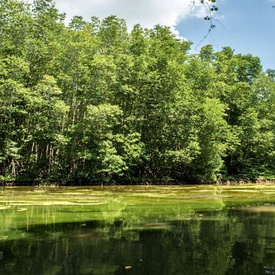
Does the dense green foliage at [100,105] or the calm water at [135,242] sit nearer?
the calm water at [135,242]

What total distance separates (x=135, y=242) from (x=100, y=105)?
2238 centimetres

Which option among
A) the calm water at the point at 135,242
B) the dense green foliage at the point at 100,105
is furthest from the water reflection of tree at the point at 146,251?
the dense green foliage at the point at 100,105

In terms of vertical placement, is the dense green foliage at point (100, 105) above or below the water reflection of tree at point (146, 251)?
above

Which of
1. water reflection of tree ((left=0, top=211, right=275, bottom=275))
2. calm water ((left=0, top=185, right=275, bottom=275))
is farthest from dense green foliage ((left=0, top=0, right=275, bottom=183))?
water reflection of tree ((left=0, top=211, right=275, bottom=275))

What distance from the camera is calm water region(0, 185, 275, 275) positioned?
5734mm

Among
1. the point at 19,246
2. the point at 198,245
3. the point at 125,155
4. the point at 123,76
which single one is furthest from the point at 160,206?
the point at 123,76

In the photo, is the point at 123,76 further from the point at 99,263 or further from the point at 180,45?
the point at 99,263

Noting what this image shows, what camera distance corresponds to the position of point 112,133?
32281 mm

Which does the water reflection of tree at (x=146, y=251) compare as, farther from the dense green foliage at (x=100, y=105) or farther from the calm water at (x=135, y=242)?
the dense green foliage at (x=100, y=105)

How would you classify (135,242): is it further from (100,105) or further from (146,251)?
(100,105)

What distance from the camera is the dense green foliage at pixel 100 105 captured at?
28.5m

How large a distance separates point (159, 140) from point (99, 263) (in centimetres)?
2903

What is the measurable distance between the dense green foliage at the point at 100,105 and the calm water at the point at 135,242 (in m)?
17.0

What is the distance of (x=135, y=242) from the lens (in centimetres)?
745
